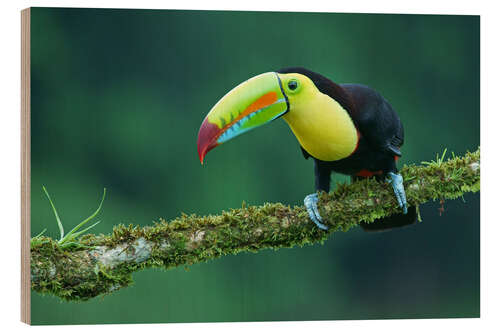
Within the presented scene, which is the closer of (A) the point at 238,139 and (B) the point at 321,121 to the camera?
(B) the point at 321,121

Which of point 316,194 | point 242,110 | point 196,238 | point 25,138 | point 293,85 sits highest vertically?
point 293,85

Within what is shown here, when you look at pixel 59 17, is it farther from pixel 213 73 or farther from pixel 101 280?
pixel 101 280

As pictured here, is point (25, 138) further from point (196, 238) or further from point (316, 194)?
point (316, 194)

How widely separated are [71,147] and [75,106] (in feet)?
0.72

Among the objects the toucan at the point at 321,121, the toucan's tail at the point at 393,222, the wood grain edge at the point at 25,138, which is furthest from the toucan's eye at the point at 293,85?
the wood grain edge at the point at 25,138

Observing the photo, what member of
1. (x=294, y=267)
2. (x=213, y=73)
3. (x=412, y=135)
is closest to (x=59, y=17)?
(x=213, y=73)

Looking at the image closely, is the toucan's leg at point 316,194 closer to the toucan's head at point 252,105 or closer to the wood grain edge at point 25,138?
the toucan's head at point 252,105

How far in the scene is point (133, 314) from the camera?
327 cm

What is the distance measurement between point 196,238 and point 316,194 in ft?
2.07

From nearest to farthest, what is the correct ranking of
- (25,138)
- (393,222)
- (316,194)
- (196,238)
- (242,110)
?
(196,238) → (242,110) → (316,194) → (25,138) → (393,222)

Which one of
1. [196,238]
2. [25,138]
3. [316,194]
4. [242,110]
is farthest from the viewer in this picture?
[25,138]

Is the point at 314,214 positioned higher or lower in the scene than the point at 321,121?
lower

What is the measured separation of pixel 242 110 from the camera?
272 cm

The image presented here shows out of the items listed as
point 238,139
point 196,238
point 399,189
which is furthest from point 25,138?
point 399,189
